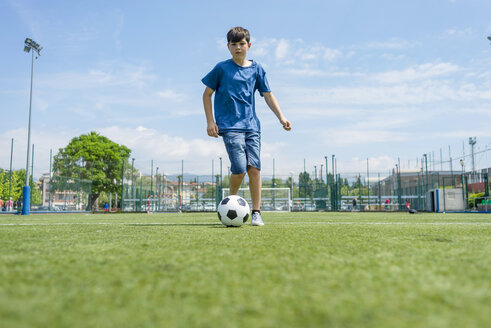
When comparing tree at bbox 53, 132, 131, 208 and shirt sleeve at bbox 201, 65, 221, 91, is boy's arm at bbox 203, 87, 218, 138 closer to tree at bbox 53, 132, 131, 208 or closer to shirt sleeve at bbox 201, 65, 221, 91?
shirt sleeve at bbox 201, 65, 221, 91

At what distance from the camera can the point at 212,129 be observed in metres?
3.94

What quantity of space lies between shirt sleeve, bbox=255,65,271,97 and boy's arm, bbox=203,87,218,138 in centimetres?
57

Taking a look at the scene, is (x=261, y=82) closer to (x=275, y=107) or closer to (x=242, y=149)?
(x=275, y=107)

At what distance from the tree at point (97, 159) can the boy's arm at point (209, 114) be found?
1191 inches

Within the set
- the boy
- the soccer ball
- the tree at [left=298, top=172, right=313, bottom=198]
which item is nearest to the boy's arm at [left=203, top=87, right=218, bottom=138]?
the boy

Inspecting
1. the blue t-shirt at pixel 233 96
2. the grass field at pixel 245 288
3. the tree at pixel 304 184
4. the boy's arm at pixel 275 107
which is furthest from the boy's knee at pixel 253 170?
the tree at pixel 304 184

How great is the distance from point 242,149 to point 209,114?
0.54 m

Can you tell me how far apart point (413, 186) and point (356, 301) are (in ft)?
87.2

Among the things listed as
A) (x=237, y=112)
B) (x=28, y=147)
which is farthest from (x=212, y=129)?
(x=28, y=147)

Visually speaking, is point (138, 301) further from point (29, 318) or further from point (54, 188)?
point (54, 188)

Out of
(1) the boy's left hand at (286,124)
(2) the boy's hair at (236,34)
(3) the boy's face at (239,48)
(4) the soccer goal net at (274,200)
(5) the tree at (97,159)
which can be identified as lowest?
(4) the soccer goal net at (274,200)

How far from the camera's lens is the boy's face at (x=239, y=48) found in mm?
3986

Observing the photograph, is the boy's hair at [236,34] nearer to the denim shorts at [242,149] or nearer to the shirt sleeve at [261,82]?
the shirt sleeve at [261,82]

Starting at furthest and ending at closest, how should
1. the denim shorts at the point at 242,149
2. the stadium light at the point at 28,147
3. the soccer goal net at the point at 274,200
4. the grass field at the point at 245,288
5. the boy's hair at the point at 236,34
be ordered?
the soccer goal net at the point at 274,200 < the stadium light at the point at 28,147 < the boy's hair at the point at 236,34 < the denim shorts at the point at 242,149 < the grass field at the point at 245,288
